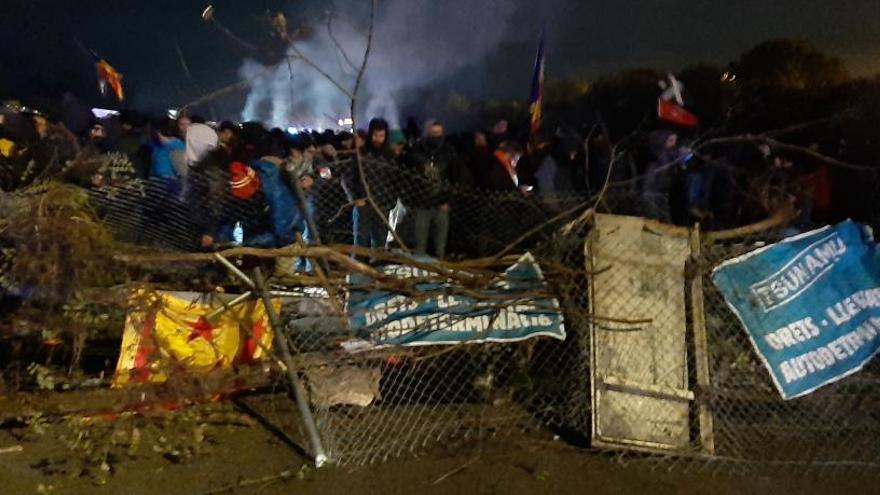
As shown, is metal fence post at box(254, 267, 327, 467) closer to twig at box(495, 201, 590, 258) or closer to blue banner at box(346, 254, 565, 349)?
blue banner at box(346, 254, 565, 349)

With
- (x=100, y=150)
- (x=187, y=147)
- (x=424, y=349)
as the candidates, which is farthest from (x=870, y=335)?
(x=100, y=150)

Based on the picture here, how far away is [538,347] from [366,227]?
209 centimetres

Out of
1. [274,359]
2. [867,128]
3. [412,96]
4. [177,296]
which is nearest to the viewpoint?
[274,359]

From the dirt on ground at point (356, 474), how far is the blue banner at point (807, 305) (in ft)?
2.45

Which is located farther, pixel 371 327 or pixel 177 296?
pixel 177 296

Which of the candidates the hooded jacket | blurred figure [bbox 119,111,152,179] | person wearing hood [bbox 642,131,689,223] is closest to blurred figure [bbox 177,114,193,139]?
the hooded jacket

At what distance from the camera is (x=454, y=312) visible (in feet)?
18.5

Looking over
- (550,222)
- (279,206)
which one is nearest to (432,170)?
(279,206)

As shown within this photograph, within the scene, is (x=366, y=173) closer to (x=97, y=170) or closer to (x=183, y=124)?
(x=97, y=170)

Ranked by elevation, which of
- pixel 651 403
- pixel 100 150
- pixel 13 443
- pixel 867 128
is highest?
pixel 867 128

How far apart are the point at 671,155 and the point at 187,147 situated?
540 cm

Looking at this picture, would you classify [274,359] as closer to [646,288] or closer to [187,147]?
[646,288]

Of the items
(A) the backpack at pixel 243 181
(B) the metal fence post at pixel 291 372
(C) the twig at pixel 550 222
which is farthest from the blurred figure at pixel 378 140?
(B) the metal fence post at pixel 291 372

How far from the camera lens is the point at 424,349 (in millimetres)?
5781
